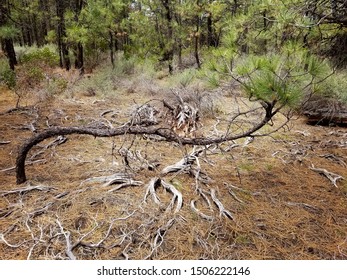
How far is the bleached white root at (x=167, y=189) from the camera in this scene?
2.86 m

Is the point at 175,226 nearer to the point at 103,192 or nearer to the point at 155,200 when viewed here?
the point at 155,200

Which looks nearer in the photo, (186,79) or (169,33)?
(186,79)

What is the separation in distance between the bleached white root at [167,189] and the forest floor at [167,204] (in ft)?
0.18

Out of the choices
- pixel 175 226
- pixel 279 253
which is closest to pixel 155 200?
pixel 175 226

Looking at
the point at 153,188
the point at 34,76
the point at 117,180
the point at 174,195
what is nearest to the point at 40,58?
the point at 34,76

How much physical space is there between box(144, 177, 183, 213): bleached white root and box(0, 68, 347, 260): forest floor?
0.05 meters

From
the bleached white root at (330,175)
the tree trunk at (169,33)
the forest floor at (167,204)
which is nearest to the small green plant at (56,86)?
the forest floor at (167,204)

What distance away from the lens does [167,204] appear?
115 inches

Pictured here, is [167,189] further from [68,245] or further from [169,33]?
[169,33]

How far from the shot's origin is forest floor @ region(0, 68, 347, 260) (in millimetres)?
2363

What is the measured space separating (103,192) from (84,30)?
7787mm

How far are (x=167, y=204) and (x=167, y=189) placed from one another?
277 millimetres

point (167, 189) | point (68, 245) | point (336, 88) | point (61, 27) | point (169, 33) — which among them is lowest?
point (167, 189)

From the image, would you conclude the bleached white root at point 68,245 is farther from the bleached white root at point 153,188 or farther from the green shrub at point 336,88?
the green shrub at point 336,88
